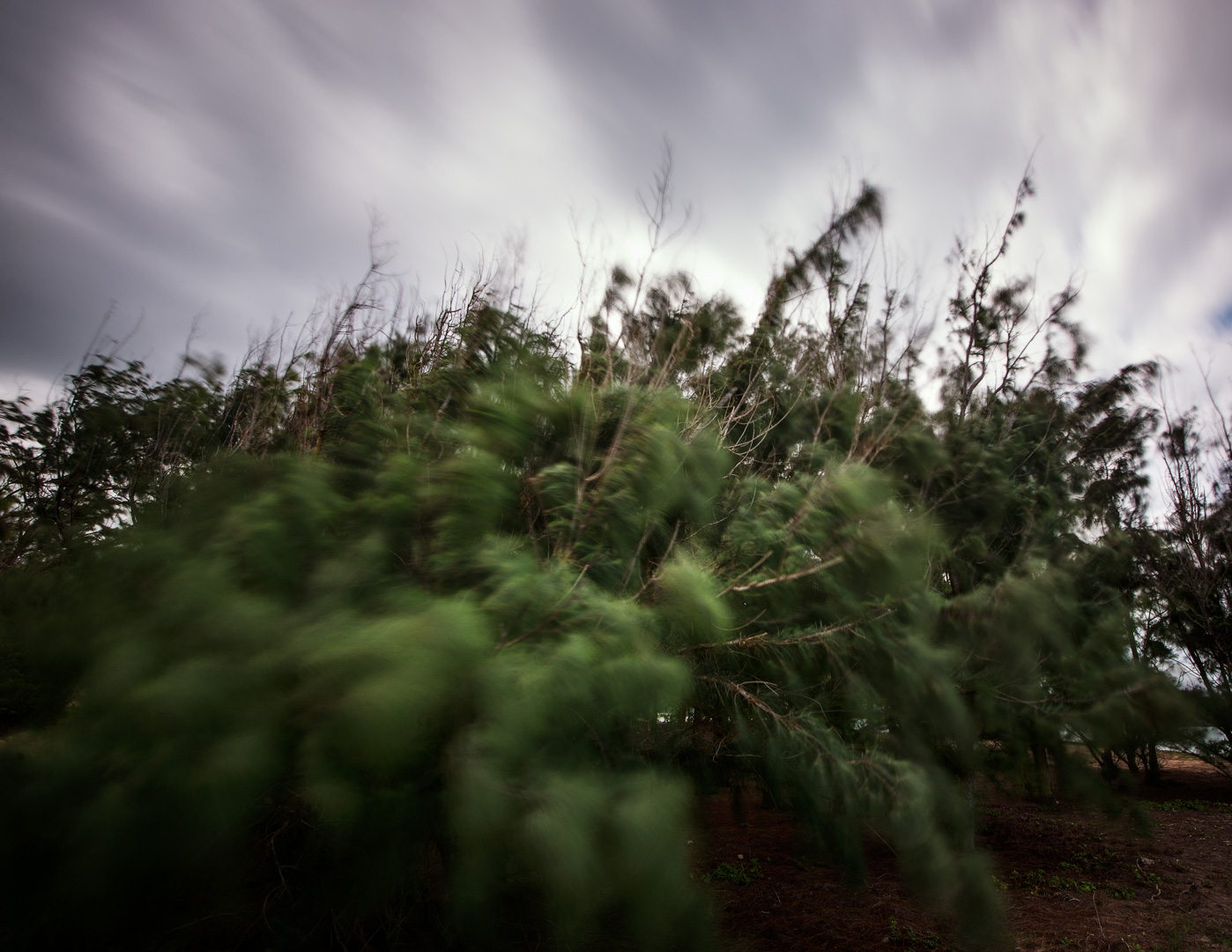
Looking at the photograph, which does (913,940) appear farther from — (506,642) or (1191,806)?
A: (1191,806)

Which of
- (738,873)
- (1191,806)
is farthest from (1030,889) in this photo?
(1191,806)

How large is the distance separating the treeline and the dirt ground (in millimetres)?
749

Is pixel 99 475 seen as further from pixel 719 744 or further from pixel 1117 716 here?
pixel 1117 716

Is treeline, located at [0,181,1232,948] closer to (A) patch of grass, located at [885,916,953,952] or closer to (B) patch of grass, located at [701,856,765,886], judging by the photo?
(A) patch of grass, located at [885,916,953,952]

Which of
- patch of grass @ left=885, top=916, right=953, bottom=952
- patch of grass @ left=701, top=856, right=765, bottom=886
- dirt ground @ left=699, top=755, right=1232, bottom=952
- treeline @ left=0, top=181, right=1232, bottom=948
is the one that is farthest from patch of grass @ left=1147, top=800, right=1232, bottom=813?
patch of grass @ left=885, top=916, right=953, bottom=952

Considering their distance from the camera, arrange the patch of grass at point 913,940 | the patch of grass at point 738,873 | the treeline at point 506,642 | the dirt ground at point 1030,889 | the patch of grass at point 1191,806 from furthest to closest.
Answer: the patch of grass at point 1191,806 < the patch of grass at point 738,873 < the dirt ground at point 1030,889 < the patch of grass at point 913,940 < the treeline at point 506,642

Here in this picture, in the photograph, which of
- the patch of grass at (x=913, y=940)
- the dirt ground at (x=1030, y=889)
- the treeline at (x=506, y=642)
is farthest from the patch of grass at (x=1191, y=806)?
the patch of grass at (x=913, y=940)

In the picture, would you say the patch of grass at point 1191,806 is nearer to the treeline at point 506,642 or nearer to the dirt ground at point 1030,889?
the dirt ground at point 1030,889

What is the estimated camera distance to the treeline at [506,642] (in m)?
1.61

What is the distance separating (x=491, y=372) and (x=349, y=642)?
1.40m

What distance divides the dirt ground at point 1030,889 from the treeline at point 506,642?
75 cm

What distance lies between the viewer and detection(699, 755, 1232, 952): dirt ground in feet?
11.8

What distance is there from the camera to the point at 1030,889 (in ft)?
14.9

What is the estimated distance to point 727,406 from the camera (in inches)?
156
